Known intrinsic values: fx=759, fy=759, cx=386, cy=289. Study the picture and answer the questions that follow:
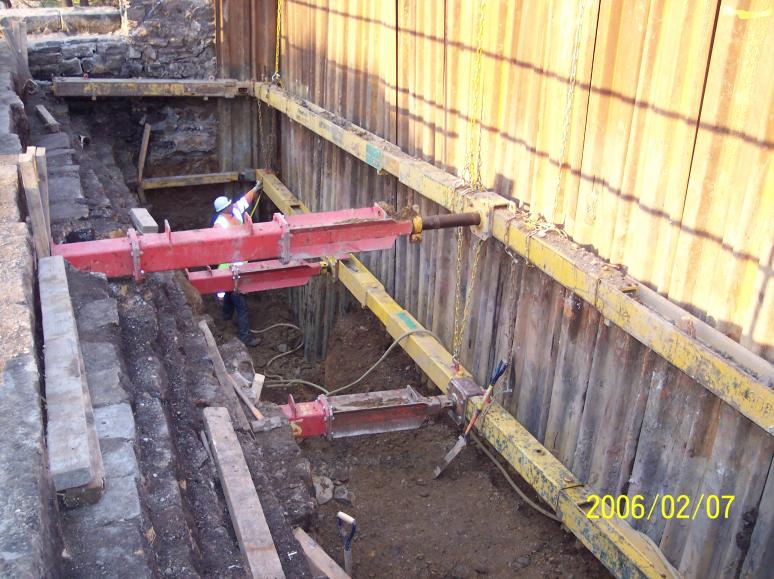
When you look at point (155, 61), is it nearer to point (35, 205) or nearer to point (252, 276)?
point (252, 276)

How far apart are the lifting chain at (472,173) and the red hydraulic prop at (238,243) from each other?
808mm

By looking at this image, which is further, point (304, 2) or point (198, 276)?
point (304, 2)

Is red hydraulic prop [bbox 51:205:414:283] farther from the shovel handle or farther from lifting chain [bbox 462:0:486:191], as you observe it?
the shovel handle

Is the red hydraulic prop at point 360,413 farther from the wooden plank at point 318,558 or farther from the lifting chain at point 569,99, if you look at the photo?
the lifting chain at point 569,99

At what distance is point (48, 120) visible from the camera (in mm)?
8453

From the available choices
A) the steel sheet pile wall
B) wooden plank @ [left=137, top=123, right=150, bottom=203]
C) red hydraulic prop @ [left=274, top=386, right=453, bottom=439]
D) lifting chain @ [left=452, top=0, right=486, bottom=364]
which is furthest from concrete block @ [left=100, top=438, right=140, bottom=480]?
wooden plank @ [left=137, top=123, right=150, bottom=203]

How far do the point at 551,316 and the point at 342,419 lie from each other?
172 centimetres

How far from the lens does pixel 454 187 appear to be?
5.88 metres

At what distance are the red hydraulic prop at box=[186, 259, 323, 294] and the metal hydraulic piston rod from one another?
100 inches

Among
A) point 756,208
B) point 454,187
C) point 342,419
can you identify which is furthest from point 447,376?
point 756,208

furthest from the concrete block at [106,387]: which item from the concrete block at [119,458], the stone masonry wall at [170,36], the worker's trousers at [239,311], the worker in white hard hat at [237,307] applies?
the stone masonry wall at [170,36]

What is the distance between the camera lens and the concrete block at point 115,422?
11.0ft

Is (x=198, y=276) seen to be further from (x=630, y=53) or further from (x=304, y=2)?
(x=630, y=53)

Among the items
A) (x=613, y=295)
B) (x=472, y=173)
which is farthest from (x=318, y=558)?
(x=472, y=173)
